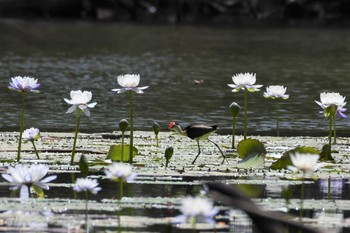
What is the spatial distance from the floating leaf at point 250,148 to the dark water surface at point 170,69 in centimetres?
183

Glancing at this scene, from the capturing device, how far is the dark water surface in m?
7.47

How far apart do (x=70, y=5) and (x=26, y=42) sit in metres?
7.97

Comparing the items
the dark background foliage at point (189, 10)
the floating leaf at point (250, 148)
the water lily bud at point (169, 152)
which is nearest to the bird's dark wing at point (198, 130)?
the floating leaf at point (250, 148)

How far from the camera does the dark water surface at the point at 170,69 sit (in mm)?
7469

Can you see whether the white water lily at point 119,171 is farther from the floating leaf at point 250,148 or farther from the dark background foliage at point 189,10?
the dark background foliage at point 189,10

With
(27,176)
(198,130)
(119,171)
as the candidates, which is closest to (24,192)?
(27,176)

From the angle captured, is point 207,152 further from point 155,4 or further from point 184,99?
point 155,4

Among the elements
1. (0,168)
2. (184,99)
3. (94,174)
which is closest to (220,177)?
(94,174)

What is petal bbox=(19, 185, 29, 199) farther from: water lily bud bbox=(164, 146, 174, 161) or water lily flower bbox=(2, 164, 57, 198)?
water lily bud bbox=(164, 146, 174, 161)

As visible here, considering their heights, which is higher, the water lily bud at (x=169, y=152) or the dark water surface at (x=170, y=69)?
the dark water surface at (x=170, y=69)

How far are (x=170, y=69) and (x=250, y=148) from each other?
7.43 meters

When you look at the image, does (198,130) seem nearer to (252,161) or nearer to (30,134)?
(252,161)

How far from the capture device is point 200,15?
81.1 ft

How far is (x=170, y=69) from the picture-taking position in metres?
12.1
